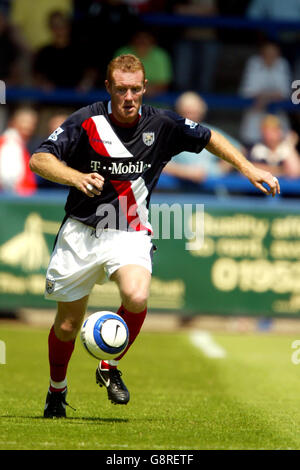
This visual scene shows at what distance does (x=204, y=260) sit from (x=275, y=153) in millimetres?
1899

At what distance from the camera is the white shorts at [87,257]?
19.9 feet

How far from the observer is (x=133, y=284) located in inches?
234

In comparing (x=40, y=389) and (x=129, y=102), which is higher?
(x=129, y=102)

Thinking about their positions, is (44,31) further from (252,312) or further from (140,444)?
(140,444)

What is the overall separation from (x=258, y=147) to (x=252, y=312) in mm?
2305

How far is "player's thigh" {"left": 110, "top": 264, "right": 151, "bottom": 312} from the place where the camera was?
19.5 feet

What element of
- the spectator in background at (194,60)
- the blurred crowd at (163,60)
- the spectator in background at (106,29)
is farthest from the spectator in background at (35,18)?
the spectator in background at (194,60)

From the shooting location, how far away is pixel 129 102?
6035 mm

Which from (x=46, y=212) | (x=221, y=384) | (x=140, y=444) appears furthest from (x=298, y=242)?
(x=140, y=444)

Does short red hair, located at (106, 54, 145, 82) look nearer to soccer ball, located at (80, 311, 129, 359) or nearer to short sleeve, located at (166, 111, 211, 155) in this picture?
short sleeve, located at (166, 111, 211, 155)

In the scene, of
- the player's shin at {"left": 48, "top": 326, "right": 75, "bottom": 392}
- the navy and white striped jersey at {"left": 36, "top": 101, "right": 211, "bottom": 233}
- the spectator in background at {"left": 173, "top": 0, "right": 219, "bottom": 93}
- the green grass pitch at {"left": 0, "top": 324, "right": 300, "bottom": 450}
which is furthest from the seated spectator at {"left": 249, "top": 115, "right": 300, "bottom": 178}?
the player's shin at {"left": 48, "top": 326, "right": 75, "bottom": 392}

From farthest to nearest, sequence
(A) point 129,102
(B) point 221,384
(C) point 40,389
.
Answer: (B) point 221,384, (C) point 40,389, (A) point 129,102

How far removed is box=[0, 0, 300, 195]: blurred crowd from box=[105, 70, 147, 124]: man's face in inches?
248

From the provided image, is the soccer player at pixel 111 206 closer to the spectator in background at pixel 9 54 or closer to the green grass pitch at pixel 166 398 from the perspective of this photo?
the green grass pitch at pixel 166 398
